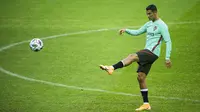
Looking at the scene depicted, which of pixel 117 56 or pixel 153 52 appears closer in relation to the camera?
pixel 153 52

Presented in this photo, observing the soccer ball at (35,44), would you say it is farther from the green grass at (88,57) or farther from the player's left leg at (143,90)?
the player's left leg at (143,90)

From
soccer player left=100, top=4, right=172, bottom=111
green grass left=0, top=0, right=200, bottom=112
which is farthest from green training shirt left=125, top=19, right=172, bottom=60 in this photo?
green grass left=0, top=0, right=200, bottom=112

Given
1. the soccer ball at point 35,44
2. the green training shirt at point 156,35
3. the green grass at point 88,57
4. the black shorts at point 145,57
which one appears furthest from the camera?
the soccer ball at point 35,44

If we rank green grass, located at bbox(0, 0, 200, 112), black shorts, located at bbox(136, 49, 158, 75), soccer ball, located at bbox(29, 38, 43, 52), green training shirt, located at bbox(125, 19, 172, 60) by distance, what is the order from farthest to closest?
soccer ball, located at bbox(29, 38, 43, 52), green grass, located at bbox(0, 0, 200, 112), black shorts, located at bbox(136, 49, 158, 75), green training shirt, located at bbox(125, 19, 172, 60)

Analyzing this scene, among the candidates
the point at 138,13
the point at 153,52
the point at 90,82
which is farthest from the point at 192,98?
the point at 138,13

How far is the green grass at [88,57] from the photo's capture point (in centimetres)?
1352

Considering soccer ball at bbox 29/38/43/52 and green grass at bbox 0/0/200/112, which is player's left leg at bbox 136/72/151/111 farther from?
soccer ball at bbox 29/38/43/52

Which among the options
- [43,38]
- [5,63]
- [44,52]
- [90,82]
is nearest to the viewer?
[90,82]

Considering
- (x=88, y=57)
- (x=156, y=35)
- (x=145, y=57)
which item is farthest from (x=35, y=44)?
(x=156, y=35)

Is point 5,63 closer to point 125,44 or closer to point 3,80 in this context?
point 3,80

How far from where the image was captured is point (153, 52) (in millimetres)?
12859

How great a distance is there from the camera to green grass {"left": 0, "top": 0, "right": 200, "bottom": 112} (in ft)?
44.3

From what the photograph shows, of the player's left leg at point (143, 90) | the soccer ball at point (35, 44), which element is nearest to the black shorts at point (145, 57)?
the player's left leg at point (143, 90)

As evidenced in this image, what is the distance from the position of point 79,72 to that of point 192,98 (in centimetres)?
361
